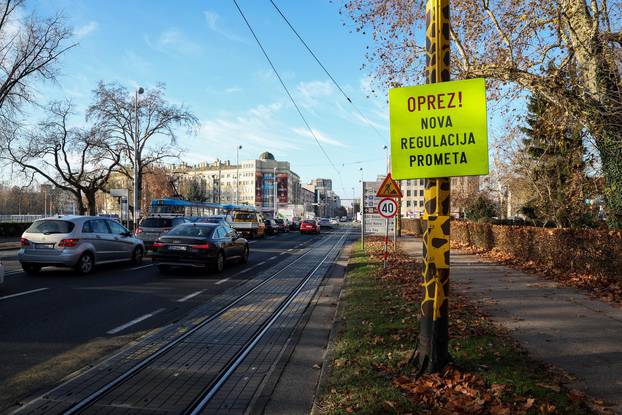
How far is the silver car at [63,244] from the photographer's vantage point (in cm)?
1188

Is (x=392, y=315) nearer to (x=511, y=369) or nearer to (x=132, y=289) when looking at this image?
(x=511, y=369)

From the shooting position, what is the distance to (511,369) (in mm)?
4488

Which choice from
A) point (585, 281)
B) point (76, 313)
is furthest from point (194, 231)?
point (585, 281)

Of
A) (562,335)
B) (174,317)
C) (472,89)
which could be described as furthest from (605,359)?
(174,317)

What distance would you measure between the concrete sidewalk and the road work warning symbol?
92.2 inches

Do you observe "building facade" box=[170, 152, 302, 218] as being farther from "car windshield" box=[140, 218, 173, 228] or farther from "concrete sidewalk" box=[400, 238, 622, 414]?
"concrete sidewalk" box=[400, 238, 622, 414]

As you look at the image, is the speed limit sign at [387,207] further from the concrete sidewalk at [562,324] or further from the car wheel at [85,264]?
the car wheel at [85,264]

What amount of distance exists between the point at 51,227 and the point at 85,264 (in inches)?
52.5

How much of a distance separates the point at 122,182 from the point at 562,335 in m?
101

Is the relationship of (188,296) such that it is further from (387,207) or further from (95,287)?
(387,207)

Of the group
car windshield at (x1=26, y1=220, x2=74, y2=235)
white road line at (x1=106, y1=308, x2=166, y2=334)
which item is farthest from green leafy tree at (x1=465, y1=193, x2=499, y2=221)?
white road line at (x1=106, y1=308, x2=166, y2=334)

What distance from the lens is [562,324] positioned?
6461 millimetres

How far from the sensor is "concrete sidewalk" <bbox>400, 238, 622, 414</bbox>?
4.41 metres

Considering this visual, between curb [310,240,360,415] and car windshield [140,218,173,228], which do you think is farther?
car windshield [140,218,173,228]
